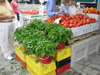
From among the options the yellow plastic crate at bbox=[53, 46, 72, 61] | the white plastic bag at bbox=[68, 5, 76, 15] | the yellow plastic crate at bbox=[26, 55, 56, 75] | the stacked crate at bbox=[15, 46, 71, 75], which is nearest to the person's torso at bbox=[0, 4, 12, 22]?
the stacked crate at bbox=[15, 46, 71, 75]

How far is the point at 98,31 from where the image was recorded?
4.02 m

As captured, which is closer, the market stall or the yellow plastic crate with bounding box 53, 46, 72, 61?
the market stall

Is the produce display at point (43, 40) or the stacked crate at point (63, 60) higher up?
the produce display at point (43, 40)

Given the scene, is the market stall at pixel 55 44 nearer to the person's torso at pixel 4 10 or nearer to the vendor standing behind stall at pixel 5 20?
the vendor standing behind stall at pixel 5 20

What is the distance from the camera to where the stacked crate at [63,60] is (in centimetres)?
273

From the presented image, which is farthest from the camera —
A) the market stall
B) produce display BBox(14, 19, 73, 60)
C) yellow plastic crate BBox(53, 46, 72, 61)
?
yellow plastic crate BBox(53, 46, 72, 61)

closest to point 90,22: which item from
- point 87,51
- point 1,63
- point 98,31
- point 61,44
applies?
point 98,31

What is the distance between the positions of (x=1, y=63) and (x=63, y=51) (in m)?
1.99

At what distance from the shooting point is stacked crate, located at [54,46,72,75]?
2.73 metres

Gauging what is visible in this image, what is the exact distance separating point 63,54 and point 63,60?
0.18m

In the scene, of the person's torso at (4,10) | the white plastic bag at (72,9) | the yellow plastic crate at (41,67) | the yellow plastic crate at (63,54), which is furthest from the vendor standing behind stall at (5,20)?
the white plastic bag at (72,9)

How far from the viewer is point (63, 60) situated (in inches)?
113

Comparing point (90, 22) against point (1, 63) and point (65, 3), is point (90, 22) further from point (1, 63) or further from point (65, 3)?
point (1, 63)

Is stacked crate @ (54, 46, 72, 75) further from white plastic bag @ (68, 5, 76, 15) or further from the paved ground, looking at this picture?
white plastic bag @ (68, 5, 76, 15)
